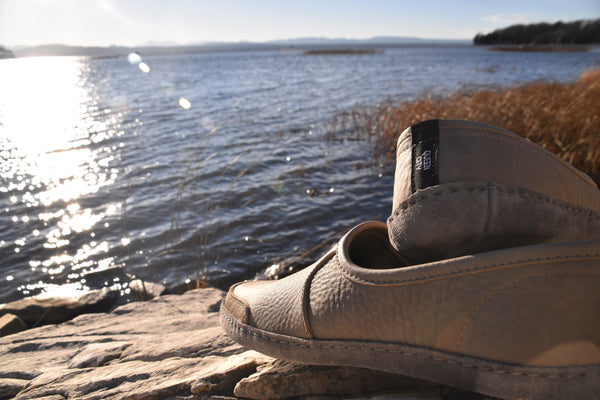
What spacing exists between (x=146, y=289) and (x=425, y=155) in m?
3.81

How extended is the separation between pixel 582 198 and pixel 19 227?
673 centimetres

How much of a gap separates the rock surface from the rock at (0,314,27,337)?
0.68 metres

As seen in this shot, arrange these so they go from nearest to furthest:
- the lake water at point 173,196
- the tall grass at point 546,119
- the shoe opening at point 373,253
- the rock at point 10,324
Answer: the shoe opening at point 373,253, the rock at point 10,324, the lake water at point 173,196, the tall grass at point 546,119

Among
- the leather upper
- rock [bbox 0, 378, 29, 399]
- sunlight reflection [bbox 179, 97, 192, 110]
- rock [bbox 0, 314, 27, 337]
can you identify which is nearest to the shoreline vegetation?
the leather upper

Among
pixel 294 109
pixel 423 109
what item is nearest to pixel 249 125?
pixel 294 109

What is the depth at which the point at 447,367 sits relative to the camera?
113cm

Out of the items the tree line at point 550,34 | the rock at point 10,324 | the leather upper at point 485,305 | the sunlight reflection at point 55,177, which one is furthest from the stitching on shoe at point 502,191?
the tree line at point 550,34

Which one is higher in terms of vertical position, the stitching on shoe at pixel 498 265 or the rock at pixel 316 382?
the stitching on shoe at pixel 498 265

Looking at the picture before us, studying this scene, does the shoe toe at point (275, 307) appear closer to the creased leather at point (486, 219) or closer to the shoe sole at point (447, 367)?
the shoe sole at point (447, 367)

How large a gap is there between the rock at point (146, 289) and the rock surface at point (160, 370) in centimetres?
110

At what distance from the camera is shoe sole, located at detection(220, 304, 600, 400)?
1.01 meters

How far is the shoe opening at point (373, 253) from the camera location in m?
1.44

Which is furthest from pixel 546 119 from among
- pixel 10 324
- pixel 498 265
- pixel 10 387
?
pixel 10 324

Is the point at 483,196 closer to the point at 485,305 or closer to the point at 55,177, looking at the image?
the point at 485,305
